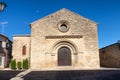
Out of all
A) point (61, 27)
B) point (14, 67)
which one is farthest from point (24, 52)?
point (61, 27)

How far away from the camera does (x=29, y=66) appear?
21.4m

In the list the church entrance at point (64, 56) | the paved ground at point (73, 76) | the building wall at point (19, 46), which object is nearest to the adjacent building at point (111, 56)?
the church entrance at point (64, 56)

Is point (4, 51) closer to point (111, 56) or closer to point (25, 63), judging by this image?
point (25, 63)

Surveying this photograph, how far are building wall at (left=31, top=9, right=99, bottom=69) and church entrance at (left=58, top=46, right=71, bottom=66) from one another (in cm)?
52

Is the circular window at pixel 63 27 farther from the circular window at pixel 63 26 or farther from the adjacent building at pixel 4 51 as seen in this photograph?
the adjacent building at pixel 4 51

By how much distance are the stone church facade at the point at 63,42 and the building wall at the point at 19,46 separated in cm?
266

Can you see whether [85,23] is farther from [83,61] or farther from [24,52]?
[24,52]

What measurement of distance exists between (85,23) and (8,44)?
14.0m

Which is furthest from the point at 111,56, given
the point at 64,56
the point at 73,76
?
the point at 73,76

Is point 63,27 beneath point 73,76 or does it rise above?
above

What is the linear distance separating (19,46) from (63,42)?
708cm

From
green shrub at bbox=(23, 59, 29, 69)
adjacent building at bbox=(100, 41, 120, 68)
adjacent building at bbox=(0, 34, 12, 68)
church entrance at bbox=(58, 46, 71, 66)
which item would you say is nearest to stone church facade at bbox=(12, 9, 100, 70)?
church entrance at bbox=(58, 46, 71, 66)

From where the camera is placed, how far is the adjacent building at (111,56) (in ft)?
77.0

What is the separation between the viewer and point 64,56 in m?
21.2
